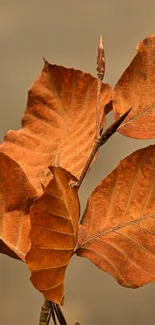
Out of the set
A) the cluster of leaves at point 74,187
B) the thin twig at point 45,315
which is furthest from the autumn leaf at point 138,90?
the thin twig at point 45,315

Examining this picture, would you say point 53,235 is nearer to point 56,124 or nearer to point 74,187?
point 74,187

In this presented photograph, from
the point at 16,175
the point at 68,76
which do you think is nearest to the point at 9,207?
the point at 16,175

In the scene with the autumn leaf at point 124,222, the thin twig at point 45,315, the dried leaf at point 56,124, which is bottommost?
the thin twig at point 45,315

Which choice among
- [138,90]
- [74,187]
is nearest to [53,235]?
[74,187]

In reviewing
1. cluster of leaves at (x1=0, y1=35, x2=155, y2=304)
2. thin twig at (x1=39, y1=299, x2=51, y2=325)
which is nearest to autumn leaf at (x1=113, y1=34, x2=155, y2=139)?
cluster of leaves at (x1=0, y1=35, x2=155, y2=304)

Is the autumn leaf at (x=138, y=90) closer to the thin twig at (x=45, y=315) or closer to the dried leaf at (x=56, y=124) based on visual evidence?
the dried leaf at (x=56, y=124)

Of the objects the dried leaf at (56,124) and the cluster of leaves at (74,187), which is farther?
the dried leaf at (56,124)

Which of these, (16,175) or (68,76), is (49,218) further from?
(68,76)
